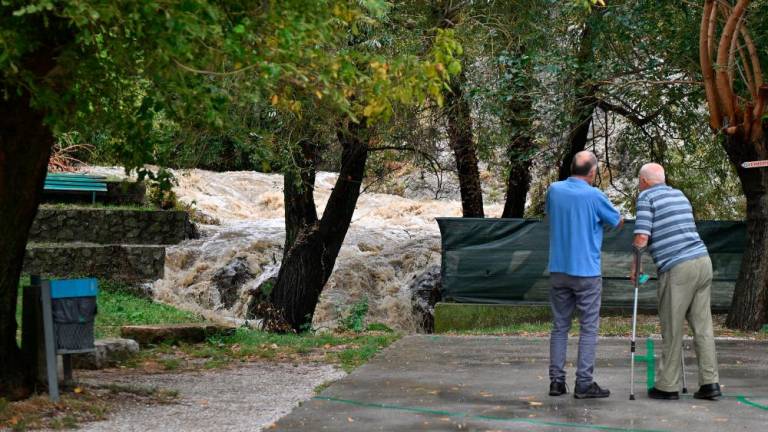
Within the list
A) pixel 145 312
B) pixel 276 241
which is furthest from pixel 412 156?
pixel 276 241

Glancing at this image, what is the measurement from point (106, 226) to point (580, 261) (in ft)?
56.3

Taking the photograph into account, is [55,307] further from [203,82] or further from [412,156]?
[412,156]

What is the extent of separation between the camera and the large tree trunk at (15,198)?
7.92 m

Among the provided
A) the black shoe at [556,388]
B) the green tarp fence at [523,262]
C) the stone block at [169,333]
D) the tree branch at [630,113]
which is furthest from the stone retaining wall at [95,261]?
the black shoe at [556,388]

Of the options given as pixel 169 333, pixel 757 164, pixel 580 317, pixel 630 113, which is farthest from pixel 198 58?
pixel 630 113

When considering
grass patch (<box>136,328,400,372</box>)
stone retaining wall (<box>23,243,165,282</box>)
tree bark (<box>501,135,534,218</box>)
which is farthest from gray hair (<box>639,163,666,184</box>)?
stone retaining wall (<box>23,243,165,282</box>)

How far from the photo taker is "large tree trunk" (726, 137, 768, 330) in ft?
48.4

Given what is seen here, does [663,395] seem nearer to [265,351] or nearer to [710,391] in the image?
[710,391]

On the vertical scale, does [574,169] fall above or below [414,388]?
above

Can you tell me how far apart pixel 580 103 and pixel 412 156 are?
2.89 m

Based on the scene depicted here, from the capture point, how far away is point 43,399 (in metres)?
8.00

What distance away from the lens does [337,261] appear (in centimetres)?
2377

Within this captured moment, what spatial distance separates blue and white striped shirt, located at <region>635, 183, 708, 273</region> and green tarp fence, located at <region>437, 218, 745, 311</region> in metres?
7.81

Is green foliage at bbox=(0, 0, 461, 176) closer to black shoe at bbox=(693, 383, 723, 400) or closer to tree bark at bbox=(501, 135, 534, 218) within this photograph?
black shoe at bbox=(693, 383, 723, 400)
